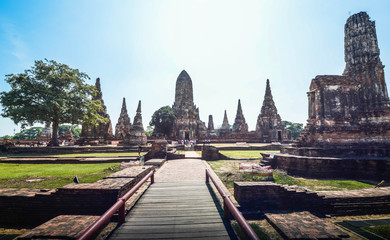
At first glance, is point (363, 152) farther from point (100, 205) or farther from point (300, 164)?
point (100, 205)

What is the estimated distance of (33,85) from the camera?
1803cm

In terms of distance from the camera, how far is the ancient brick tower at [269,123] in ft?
96.1

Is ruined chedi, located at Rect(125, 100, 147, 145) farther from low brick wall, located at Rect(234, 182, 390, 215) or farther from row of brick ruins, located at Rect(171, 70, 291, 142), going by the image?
low brick wall, located at Rect(234, 182, 390, 215)

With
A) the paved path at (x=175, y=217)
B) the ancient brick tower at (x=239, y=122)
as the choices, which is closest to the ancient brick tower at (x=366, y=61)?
the paved path at (x=175, y=217)

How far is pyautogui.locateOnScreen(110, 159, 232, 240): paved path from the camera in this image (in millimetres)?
3012

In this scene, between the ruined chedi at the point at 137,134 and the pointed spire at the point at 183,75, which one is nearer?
the ruined chedi at the point at 137,134

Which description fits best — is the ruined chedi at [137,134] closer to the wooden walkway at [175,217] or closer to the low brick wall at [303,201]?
the wooden walkway at [175,217]

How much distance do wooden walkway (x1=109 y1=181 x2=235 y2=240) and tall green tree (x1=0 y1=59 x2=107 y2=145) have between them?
17.7m

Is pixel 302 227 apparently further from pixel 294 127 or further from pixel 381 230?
pixel 294 127

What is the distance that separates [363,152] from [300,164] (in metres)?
3.18

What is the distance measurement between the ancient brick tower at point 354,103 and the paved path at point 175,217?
7.05m

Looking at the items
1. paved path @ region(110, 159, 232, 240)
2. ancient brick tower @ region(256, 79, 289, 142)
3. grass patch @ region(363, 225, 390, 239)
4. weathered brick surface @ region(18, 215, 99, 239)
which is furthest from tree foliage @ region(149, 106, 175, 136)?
grass patch @ region(363, 225, 390, 239)

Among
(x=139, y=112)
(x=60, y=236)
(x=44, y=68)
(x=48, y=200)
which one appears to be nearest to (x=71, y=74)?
(x=44, y=68)

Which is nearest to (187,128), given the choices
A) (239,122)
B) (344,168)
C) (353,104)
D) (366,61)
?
(239,122)
